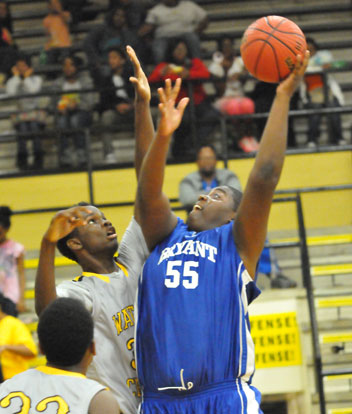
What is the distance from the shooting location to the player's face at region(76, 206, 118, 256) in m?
4.09

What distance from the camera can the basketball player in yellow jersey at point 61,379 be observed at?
303 centimetres

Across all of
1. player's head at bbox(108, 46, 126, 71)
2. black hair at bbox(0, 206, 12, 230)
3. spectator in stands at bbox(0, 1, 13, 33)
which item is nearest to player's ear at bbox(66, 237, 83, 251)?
black hair at bbox(0, 206, 12, 230)

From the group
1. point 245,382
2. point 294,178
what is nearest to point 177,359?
point 245,382

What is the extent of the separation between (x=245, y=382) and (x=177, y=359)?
1.06 ft

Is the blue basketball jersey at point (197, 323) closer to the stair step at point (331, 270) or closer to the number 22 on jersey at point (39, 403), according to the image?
the number 22 on jersey at point (39, 403)

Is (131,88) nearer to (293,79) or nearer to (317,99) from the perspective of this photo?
(317,99)

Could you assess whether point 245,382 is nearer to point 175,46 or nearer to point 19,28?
point 175,46

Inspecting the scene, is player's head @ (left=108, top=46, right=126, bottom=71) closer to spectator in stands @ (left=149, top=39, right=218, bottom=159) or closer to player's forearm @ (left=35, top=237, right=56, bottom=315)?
spectator in stands @ (left=149, top=39, right=218, bottom=159)

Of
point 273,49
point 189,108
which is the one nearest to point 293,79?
point 273,49

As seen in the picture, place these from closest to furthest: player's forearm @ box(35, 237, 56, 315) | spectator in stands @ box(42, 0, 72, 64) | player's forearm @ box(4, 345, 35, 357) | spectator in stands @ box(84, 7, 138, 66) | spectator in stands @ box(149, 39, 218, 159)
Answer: player's forearm @ box(35, 237, 56, 315)
player's forearm @ box(4, 345, 35, 357)
spectator in stands @ box(149, 39, 218, 159)
spectator in stands @ box(84, 7, 138, 66)
spectator in stands @ box(42, 0, 72, 64)

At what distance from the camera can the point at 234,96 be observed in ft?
34.0

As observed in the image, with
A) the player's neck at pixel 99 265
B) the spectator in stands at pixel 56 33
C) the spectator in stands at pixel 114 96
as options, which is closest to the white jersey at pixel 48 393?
the player's neck at pixel 99 265

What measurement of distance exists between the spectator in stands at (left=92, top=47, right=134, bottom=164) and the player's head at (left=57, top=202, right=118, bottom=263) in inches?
243

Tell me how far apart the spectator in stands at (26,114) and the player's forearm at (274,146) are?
6887mm
